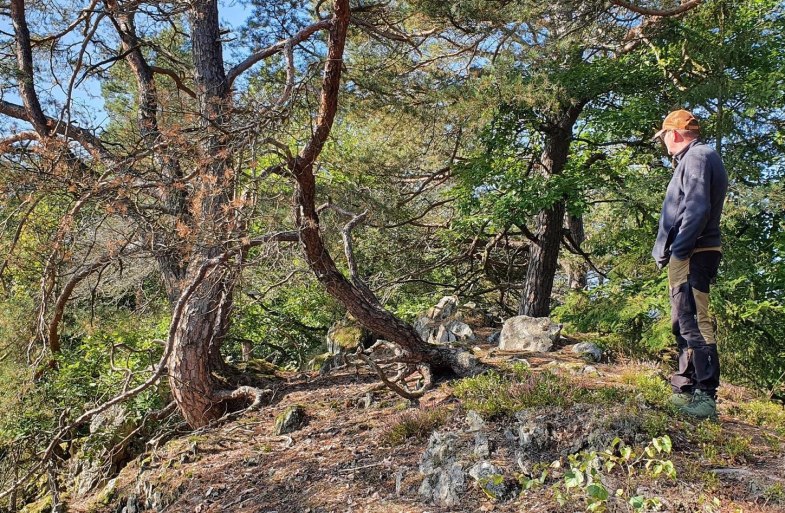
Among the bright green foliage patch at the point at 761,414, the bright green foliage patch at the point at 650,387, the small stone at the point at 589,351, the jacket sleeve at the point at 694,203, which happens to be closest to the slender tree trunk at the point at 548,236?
the small stone at the point at 589,351

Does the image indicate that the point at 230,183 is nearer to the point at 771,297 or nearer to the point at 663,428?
the point at 663,428

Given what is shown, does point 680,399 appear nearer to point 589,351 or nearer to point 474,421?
point 474,421

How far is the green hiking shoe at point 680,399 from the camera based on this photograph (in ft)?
12.9

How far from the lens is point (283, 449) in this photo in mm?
5055

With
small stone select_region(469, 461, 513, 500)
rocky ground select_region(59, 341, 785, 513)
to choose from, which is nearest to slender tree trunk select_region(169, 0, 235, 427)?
rocky ground select_region(59, 341, 785, 513)

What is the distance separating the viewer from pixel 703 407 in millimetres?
3812

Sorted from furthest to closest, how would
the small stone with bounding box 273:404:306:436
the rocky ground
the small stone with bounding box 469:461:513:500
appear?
the small stone with bounding box 273:404:306:436 → the small stone with bounding box 469:461:513:500 → the rocky ground

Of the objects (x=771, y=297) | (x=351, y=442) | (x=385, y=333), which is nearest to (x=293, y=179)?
(x=385, y=333)

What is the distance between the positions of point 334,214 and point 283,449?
11.8 feet

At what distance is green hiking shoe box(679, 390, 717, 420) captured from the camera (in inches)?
150

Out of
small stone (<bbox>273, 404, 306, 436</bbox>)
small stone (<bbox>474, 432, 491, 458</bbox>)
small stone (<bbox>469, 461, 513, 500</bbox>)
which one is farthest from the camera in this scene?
small stone (<bbox>273, 404, 306, 436</bbox>)

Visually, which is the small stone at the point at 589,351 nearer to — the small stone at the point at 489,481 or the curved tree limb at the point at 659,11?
the small stone at the point at 489,481

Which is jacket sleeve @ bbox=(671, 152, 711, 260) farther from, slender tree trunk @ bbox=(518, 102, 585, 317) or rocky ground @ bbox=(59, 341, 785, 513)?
slender tree trunk @ bbox=(518, 102, 585, 317)

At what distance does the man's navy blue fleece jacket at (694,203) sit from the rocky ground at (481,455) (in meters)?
1.19
